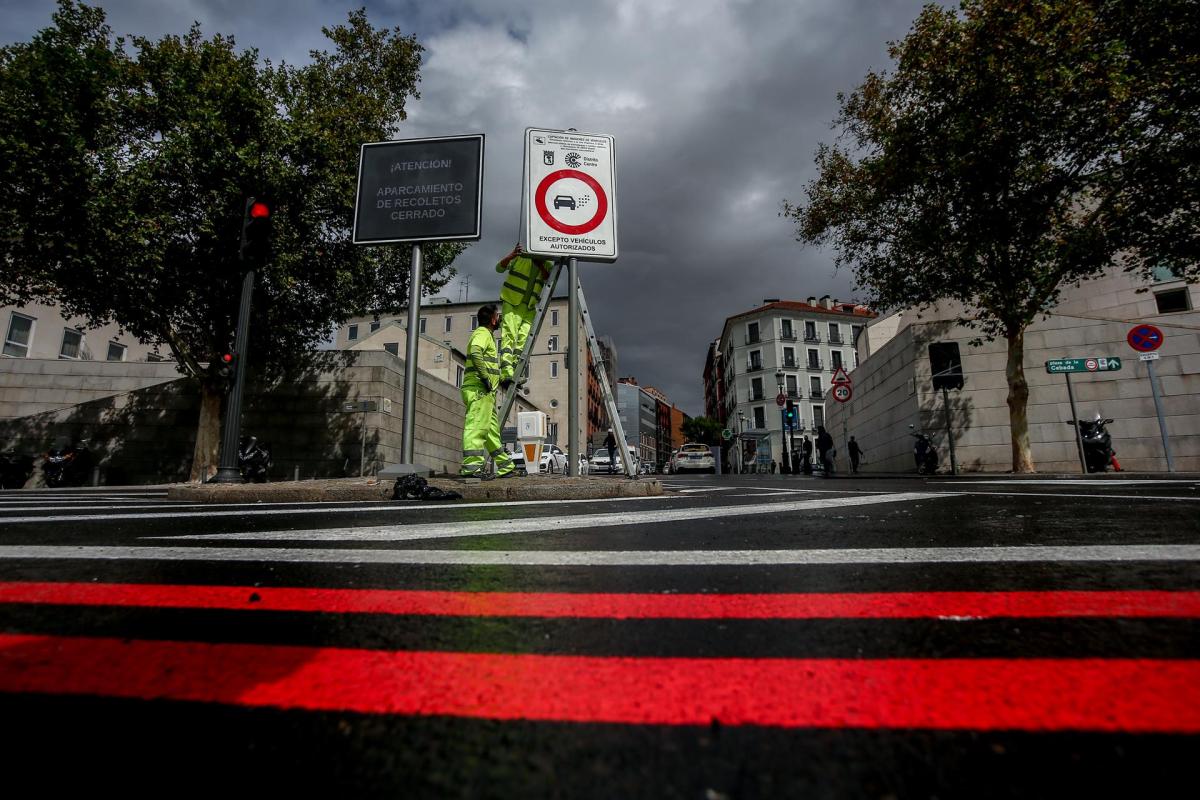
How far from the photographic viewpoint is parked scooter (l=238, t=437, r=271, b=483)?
1393 centimetres

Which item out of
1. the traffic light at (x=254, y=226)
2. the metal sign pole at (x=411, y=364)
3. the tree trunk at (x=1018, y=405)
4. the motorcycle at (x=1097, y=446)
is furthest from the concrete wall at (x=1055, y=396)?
the traffic light at (x=254, y=226)

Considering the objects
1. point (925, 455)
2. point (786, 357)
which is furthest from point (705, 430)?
point (925, 455)

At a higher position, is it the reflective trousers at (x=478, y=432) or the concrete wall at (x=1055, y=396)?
the concrete wall at (x=1055, y=396)

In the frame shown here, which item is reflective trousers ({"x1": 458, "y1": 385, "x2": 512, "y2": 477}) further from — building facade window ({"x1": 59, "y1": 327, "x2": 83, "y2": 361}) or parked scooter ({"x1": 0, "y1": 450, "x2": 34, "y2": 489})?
building facade window ({"x1": 59, "y1": 327, "x2": 83, "y2": 361})

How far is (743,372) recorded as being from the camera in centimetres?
6091

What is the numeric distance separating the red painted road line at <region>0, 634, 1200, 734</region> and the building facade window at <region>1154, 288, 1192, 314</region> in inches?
1212

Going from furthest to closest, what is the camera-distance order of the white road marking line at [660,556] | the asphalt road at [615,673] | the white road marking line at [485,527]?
the white road marking line at [485,527] → the white road marking line at [660,556] → the asphalt road at [615,673]

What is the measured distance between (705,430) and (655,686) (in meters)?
81.1

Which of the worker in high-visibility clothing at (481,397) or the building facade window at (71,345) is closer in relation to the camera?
the worker in high-visibility clothing at (481,397)

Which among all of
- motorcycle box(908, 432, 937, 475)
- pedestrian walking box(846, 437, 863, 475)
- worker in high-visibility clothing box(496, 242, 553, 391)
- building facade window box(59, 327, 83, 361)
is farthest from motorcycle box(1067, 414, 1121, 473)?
building facade window box(59, 327, 83, 361)

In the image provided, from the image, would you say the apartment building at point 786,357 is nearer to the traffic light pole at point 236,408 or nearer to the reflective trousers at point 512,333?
the reflective trousers at point 512,333

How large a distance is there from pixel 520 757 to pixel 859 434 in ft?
86.4

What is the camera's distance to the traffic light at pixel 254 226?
6668mm

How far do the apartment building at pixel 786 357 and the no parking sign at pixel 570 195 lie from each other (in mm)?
50669
